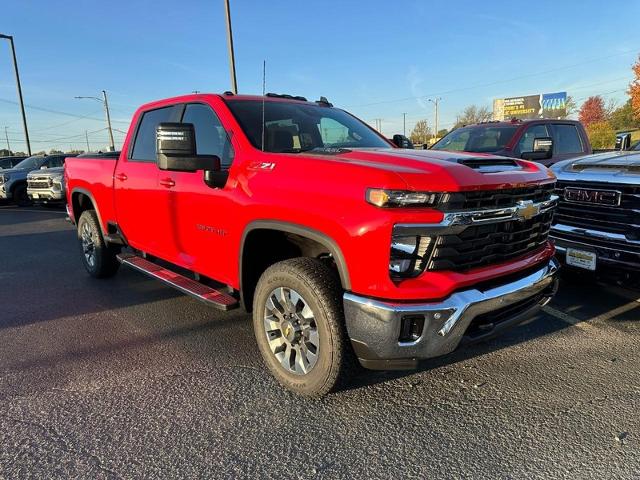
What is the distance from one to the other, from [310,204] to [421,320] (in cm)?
88

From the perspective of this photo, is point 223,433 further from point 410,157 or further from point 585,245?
point 585,245

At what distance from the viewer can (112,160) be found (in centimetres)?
512

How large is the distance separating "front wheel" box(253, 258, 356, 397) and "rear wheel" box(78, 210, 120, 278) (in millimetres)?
3234

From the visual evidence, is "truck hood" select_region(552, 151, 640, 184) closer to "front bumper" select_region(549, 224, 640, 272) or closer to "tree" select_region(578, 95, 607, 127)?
"front bumper" select_region(549, 224, 640, 272)

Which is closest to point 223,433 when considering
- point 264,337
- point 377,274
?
point 264,337

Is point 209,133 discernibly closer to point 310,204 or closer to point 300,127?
point 300,127

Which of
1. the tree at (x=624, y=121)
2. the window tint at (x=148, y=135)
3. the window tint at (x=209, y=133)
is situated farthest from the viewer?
the tree at (x=624, y=121)

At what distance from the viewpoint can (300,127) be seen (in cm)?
380

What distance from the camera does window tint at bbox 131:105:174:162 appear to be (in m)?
4.49

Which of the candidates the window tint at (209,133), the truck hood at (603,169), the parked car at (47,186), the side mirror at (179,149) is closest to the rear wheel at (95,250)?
the window tint at (209,133)

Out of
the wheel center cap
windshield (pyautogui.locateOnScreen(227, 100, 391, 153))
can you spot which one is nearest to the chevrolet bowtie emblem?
windshield (pyautogui.locateOnScreen(227, 100, 391, 153))

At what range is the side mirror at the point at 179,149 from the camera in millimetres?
3152

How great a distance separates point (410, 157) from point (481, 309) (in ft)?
3.25

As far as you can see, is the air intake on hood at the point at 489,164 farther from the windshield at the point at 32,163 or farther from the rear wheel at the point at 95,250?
the windshield at the point at 32,163
